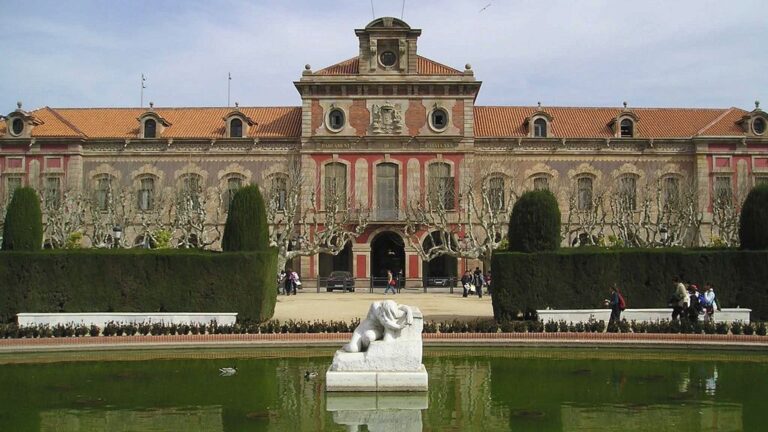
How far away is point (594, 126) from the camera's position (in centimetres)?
4744

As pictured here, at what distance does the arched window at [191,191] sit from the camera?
123 ft

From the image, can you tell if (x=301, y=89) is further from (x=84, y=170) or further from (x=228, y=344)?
(x=228, y=344)

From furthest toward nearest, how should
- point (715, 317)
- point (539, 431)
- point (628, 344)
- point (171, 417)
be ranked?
point (715, 317)
point (628, 344)
point (171, 417)
point (539, 431)

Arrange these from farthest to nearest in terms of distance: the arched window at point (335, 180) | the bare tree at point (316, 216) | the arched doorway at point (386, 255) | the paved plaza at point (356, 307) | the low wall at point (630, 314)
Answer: the arched doorway at point (386, 255) → the arched window at point (335, 180) → the bare tree at point (316, 216) → the paved plaza at point (356, 307) → the low wall at point (630, 314)

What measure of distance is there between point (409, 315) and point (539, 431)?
2.96 meters

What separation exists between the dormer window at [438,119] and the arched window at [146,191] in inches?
662

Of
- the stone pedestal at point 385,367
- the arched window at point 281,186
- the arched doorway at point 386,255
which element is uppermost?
the arched window at point 281,186

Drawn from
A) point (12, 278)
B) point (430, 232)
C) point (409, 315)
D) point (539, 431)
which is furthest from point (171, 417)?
point (430, 232)

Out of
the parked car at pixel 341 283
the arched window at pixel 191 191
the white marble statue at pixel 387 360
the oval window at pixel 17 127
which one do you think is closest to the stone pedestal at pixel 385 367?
the white marble statue at pixel 387 360

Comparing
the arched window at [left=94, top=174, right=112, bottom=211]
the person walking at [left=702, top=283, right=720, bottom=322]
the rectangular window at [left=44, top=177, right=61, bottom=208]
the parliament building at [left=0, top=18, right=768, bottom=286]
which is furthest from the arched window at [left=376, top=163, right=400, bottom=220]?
the person walking at [left=702, top=283, right=720, bottom=322]

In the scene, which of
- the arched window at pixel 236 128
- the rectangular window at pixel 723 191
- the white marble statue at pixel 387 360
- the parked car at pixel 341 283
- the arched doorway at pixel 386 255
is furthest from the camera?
the arched window at pixel 236 128

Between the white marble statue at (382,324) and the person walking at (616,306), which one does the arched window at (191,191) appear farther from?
the white marble statue at (382,324)

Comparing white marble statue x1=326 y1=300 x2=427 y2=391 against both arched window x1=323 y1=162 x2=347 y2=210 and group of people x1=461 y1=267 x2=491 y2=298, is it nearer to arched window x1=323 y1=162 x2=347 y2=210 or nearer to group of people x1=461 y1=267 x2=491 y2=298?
group of people x1=461 y1=267 x2=491 y2=298

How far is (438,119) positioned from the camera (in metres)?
45.0
